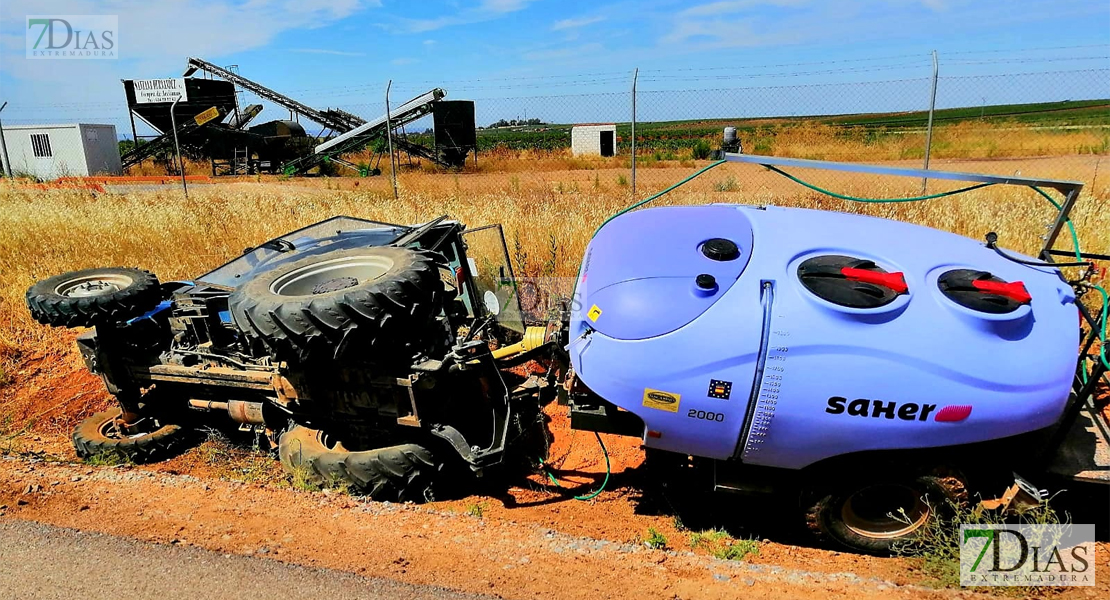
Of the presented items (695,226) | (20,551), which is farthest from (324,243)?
(695,226)

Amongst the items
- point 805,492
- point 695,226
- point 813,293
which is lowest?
point 805,492

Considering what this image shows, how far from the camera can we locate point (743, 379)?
3084 millimetres

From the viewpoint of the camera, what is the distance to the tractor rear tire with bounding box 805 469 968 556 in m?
3.32

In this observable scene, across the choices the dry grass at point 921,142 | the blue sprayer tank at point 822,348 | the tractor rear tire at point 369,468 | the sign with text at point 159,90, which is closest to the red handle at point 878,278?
the blue sprayer tank at point 822,348

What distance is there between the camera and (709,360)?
122 inches

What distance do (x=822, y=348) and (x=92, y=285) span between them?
17.6 feet

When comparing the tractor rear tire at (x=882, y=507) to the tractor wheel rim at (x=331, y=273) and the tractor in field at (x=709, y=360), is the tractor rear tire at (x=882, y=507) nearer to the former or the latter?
the tractor in field at (x=709, y=360)

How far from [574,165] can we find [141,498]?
73.8 feet

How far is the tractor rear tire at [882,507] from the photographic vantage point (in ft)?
10.9

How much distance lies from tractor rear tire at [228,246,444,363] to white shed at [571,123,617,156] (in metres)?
29.7

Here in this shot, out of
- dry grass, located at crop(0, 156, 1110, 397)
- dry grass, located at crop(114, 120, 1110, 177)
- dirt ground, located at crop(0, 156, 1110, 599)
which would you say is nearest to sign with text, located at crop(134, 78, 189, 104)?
dry grass, located at crop(114, 120, 1110, 177)

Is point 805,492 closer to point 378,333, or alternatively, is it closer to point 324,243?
point 378,333

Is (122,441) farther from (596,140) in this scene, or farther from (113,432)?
(596,140)

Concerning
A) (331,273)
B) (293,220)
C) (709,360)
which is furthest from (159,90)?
(709,360)
